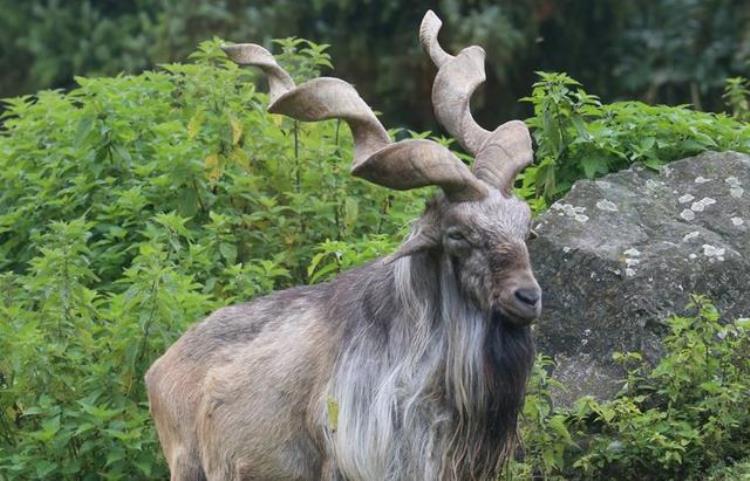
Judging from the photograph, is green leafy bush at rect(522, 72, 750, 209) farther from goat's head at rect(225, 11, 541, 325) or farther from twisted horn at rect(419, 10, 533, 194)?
goat's head at rect(225, 11, 541, 325)

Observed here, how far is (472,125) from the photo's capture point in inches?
384

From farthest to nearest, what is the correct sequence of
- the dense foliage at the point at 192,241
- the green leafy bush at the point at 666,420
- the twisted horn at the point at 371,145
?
1. the dense foliage at the point at 192,241
2. the green leafy bush at the point at 666,420
3. the twisted horn at the point at 371,145

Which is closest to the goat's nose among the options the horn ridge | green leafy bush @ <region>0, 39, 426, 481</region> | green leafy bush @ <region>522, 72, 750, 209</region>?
the horn ridge

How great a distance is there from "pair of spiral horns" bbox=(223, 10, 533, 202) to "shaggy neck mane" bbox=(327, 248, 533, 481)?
389 mm

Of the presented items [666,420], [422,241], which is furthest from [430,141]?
[666,420]

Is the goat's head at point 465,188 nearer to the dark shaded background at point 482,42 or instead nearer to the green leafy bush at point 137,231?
the green leafy bush at point 137,231

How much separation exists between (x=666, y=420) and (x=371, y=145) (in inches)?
80.1

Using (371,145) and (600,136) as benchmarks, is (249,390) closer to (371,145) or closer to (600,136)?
(371,145)

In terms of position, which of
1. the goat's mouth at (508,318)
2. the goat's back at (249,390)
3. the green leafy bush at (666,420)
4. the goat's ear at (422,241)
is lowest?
the green leafy bush at (666,420)

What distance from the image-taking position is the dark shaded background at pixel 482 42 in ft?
66.2

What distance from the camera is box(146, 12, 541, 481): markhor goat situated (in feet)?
29.6

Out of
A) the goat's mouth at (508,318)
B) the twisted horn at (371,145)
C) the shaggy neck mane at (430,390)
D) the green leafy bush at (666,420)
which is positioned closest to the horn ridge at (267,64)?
the twisted horn at (371,145)

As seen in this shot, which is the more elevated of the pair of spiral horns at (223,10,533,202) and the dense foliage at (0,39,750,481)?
the pair of spiral horns at (223,10,533,202)

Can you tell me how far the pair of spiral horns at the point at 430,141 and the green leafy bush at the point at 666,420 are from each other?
48.0 inches
